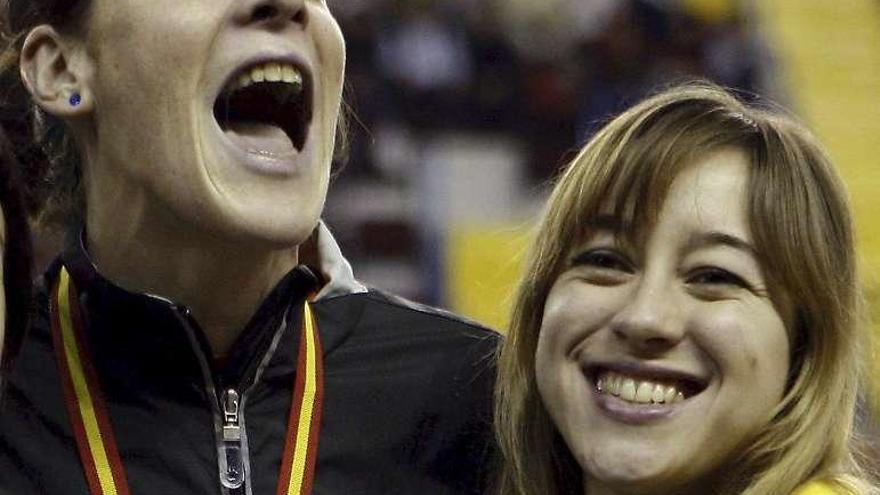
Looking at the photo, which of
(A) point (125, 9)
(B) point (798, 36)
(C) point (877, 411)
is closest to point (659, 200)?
(A) point (125, 9)

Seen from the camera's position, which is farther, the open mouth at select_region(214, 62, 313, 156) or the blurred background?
the blurred background

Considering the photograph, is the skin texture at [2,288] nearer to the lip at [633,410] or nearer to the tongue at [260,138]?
the tongue at [260,138]

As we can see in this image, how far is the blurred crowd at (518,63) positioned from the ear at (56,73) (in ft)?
12.2

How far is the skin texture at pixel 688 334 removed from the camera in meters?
1.95

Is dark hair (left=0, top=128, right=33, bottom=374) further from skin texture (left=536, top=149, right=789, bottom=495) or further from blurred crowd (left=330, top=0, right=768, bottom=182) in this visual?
blurred crowd (left=330, top=0, right=768, bottom=182)

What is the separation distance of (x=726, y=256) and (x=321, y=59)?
0.61 m

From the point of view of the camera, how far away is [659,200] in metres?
1.98

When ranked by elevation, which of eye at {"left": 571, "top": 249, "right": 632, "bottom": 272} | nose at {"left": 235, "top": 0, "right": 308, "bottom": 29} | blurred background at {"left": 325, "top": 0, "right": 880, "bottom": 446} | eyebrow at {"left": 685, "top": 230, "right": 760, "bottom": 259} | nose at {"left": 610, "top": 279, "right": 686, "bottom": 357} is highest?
nose at {"left": 235, "top": 0, "right": 308, "bottom": 29}

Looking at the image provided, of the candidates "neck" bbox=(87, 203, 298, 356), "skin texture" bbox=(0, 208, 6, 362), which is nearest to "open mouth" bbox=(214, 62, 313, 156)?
"neck" bbox=(87, 203, 298, 356)

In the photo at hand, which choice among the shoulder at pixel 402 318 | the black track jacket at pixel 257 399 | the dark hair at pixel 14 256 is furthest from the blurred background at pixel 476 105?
the dark hair at pixel 14 256

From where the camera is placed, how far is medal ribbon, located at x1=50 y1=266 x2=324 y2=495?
2061 mm

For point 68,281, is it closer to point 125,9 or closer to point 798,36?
point 125,9

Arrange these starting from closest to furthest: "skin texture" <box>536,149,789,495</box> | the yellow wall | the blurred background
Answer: "skin texture" <box>536,149,789,495</box>, the blurred background, the yellow wall

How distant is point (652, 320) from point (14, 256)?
2.35 ft
